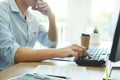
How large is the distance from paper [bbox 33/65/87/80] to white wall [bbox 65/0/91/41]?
1.24 metres

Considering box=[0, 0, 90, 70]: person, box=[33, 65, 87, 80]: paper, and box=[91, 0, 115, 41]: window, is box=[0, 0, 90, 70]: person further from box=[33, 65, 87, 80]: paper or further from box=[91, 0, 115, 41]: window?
box=[91, 0, 115, 41]: window

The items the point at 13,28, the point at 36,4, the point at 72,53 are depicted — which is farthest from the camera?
the point at 36,4

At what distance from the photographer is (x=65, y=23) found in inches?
96.5

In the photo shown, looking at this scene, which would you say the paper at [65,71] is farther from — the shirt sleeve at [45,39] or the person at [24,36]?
the shirt sleeve at [45,39]

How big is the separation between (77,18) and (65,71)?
1.33 m

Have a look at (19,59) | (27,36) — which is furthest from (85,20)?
(19,59)

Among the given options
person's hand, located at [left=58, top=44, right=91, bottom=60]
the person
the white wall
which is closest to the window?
the white wall

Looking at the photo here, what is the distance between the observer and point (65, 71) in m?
1.12

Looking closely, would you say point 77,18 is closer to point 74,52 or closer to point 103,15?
point 103,15

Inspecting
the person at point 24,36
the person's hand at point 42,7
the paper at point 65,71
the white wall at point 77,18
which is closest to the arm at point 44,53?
the person at point 24,36

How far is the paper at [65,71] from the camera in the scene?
3.45 ft

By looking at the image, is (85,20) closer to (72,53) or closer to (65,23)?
(65,23)

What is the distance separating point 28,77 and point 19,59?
365 millimetres

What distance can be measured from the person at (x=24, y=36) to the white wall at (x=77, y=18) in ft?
1.73
